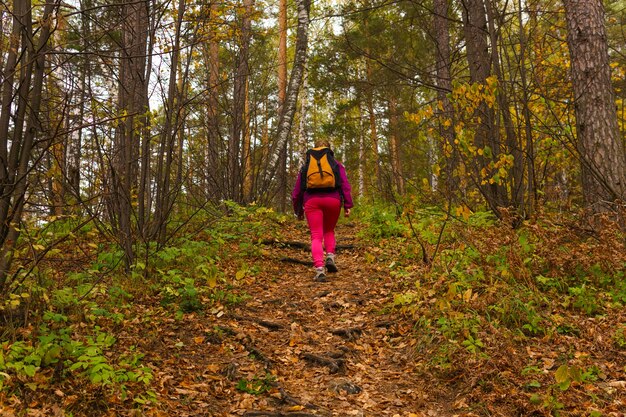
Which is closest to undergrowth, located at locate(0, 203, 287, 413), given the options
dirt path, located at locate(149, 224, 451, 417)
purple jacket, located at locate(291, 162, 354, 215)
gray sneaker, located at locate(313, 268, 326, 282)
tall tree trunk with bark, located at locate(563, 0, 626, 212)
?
dirt path, located at locate(149, 224, 451, 417)

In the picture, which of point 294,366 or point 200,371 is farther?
point 294,366

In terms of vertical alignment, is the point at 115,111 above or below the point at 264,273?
above

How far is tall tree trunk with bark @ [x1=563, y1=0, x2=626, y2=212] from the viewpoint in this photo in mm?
5785

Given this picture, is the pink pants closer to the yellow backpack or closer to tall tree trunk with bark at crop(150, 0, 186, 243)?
the yellow backpack

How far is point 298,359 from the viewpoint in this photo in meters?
4.52

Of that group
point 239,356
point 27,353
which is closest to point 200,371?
point 239,356

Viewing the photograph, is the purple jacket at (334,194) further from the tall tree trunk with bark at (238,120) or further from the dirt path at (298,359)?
the tall tree trunk with bark at (238,120)

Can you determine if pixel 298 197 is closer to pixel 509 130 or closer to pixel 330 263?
pixel 330 263

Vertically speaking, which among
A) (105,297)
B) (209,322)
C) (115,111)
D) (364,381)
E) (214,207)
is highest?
(115,111)

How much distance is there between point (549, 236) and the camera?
5578mm

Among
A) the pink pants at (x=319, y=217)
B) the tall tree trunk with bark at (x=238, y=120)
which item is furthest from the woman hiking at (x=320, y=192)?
the tall tree trunk with bark at (x=238, y=120)

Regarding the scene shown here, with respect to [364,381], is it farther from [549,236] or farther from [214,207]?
[214,207]

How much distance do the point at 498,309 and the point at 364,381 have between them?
1.51m

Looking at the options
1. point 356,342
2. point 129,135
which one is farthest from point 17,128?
point 356,342
